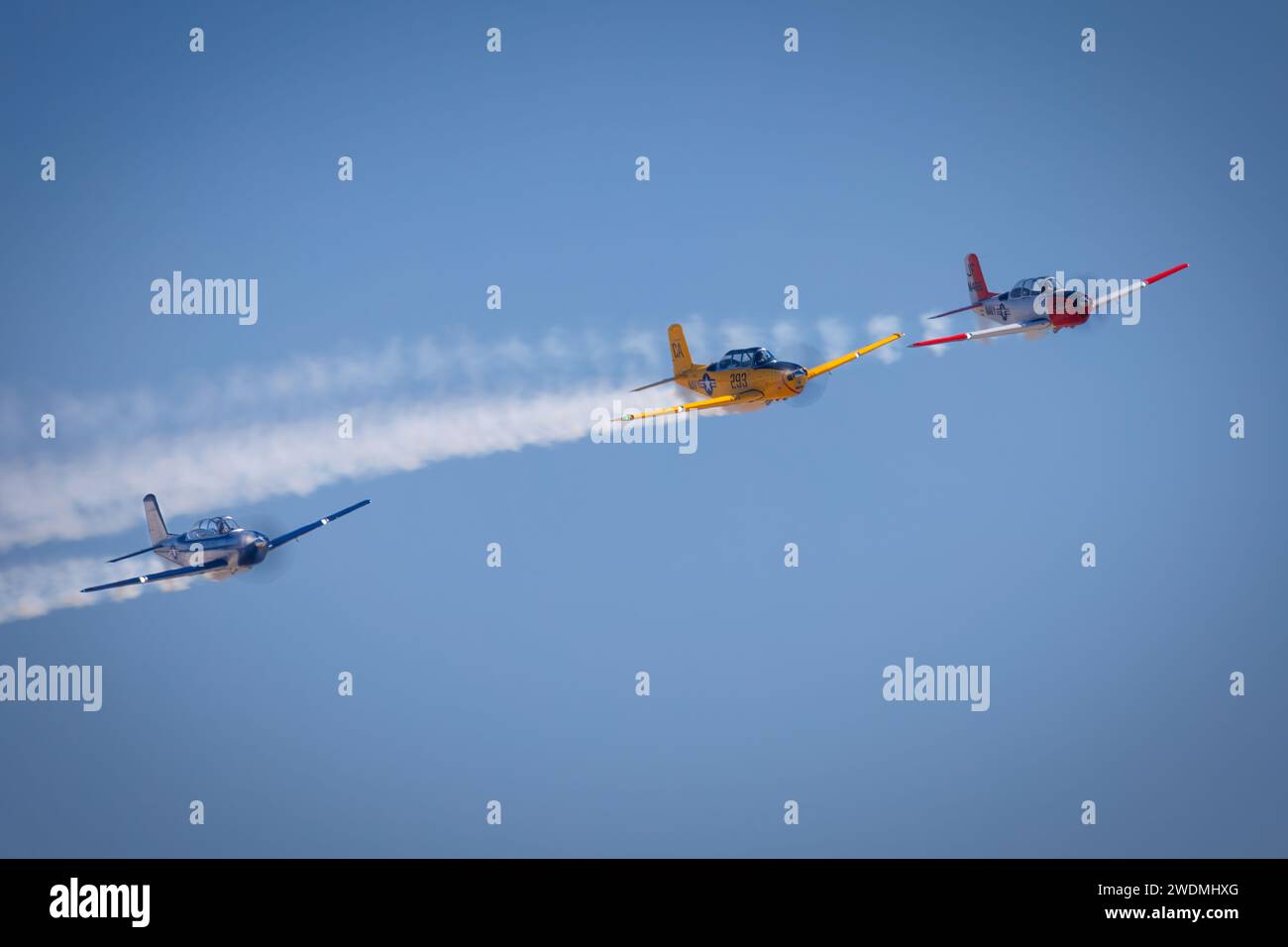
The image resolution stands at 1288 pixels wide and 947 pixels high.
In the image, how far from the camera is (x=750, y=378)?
7838cm

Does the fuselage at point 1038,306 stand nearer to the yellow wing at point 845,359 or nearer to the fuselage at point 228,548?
the yellow wing at point 845,359

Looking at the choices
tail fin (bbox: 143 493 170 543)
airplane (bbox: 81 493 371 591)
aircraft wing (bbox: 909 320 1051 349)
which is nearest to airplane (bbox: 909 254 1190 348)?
aircraft wing (bbox: 909 320 1051 349)

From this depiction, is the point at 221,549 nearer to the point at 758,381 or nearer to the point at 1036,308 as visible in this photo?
the point at 758,381

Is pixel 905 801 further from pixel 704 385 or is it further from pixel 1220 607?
pixel 704 385

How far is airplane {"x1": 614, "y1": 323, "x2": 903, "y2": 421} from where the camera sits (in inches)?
3039

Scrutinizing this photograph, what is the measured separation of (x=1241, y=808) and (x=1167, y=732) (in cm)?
2541

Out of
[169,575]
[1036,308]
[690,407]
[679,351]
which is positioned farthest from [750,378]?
[169,575]

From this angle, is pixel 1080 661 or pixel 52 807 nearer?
pixel 52 807

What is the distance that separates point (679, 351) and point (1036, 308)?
16.4m

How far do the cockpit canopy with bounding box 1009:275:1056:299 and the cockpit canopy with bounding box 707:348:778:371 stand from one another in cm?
1419

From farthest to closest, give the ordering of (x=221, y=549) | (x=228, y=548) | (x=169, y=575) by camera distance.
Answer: (x=169, y=575), (x=221, y=549), (x=228, y=548)
